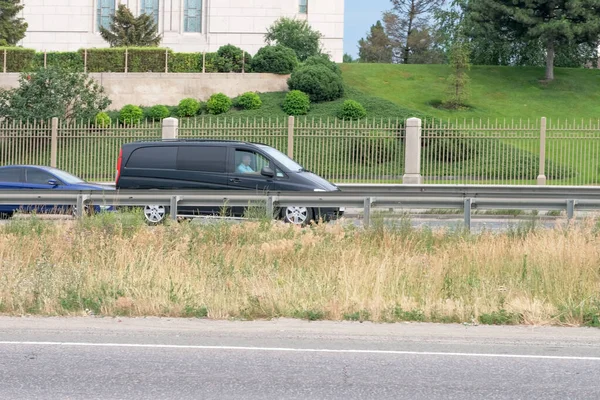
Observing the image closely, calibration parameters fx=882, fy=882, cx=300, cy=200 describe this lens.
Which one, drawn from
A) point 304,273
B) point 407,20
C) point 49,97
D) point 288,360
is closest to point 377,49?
point 407,20

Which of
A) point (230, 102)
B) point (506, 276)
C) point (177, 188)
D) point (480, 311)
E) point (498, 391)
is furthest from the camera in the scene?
point (230, 102)

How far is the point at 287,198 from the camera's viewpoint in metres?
16.4

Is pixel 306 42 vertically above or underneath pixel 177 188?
above

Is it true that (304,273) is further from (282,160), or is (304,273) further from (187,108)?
(187,108)

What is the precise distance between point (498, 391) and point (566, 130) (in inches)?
811

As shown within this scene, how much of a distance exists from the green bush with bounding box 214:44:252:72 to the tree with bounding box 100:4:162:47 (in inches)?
362

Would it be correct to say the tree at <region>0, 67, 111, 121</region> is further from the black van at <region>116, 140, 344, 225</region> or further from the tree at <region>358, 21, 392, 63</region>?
the tree at <region>358, 21, 392, 63</region>

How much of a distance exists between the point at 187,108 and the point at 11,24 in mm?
19819

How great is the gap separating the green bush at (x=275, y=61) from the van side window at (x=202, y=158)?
25.8 meters

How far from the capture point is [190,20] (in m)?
60.2

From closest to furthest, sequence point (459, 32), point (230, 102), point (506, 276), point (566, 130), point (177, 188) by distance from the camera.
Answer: point (506, 276) < point (177, 188) < point (566, 130) < point (230, 102) < point (459, 32)

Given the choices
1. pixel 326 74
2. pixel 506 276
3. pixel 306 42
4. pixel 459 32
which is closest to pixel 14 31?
pixel 306 42

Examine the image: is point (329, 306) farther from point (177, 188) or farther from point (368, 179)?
point (368, 179)

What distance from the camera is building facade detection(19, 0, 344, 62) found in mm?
58688
